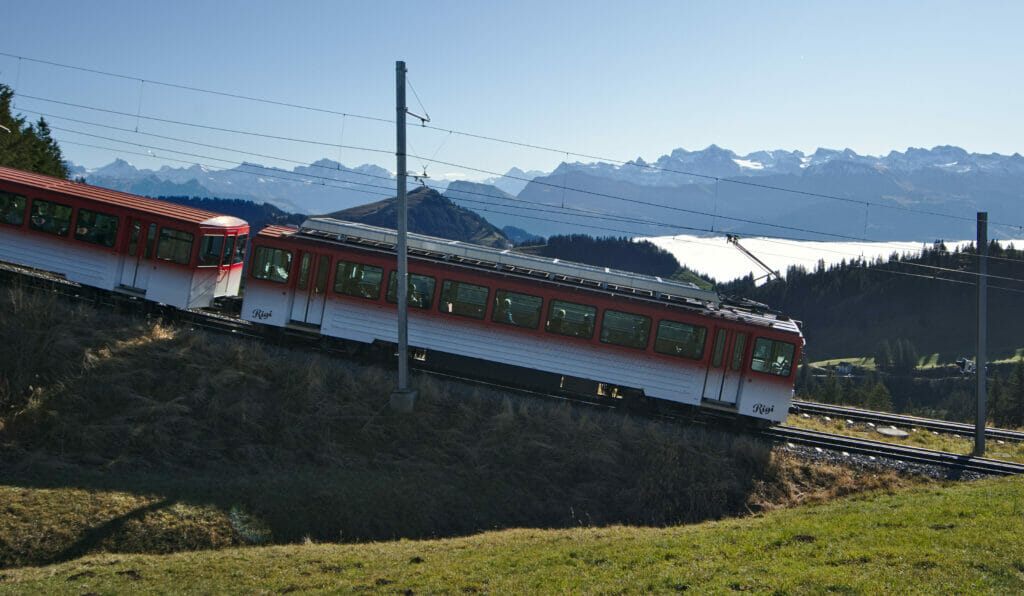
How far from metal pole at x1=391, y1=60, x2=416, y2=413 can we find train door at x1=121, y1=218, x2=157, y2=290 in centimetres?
962

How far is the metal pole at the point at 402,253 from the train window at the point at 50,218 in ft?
40.9

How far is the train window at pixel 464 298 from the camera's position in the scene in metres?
21.3

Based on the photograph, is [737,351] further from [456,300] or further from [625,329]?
[456,300]

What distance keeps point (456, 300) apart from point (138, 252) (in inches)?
429

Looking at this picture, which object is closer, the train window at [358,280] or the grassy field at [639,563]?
the grassy field at [639,563]

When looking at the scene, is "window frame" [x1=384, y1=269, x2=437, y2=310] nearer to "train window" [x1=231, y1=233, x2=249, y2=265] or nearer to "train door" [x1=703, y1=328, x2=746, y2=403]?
"train window" [x1=231, y1=233, x2=249, y2=265]

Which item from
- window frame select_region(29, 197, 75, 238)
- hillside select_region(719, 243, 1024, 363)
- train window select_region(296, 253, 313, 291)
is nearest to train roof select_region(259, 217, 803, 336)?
train window select_region(296, 253, 313, 291)

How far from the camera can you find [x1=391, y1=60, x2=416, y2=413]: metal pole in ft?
58.0

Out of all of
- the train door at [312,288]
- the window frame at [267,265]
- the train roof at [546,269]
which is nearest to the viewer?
the train roof at [546,269]

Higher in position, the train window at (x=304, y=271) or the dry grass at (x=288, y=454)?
the train window at (x=304, y=271)

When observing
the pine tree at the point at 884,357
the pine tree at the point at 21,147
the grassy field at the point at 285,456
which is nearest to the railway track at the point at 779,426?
the grassy field at the point at 285,456

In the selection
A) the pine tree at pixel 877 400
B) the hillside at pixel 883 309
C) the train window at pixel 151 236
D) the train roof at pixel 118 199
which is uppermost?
the hillside at pixel 883 309

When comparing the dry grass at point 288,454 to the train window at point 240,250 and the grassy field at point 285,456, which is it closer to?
the grassy field at point 285,456

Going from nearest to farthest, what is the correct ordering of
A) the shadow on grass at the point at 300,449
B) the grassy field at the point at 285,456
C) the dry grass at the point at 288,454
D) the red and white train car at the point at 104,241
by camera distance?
the grassy field at the point at 285,456 → the dry grass at the point at 288,454 → the shadow on grass at the point at 300,449 → the red and white train car at the point at 104,241
